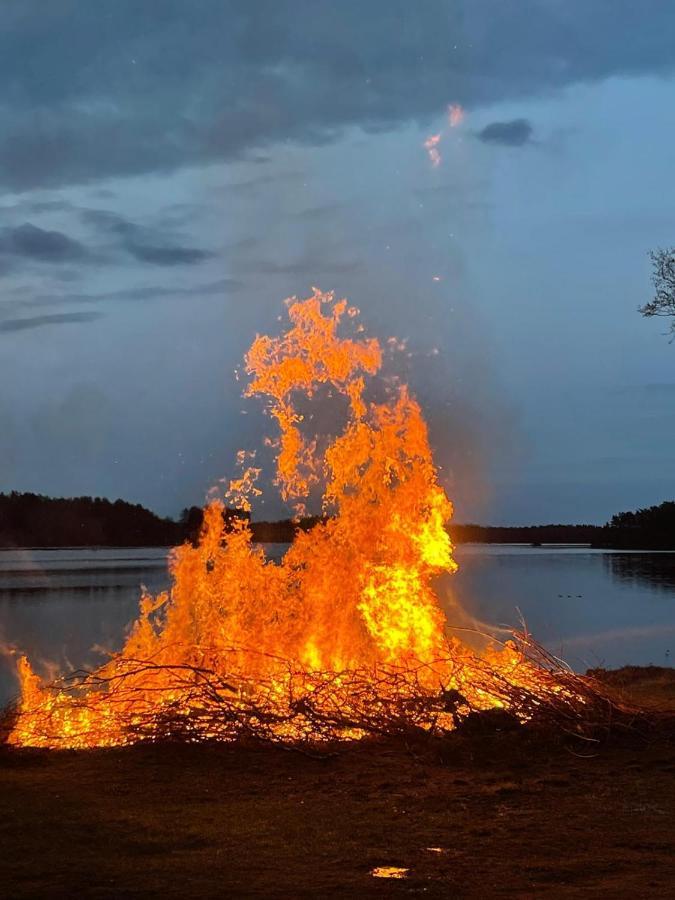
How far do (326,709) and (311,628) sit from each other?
1764 millimetres

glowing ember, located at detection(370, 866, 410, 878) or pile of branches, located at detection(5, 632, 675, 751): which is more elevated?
pile of branches, located at detection(5, 632, 675, 751)

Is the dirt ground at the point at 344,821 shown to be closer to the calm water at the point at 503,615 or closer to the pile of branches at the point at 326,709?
the pile of branches at the point at 326,709

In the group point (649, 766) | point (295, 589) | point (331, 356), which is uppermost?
point (331, 356)

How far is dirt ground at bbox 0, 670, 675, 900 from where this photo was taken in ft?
21.8

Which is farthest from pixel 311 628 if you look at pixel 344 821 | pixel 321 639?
pixel 344 821

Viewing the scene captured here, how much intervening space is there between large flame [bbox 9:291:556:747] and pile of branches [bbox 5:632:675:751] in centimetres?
2

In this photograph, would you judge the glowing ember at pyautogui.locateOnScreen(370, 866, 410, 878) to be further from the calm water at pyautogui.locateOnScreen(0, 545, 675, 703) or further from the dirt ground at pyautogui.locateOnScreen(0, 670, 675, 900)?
the calm water at pyautogui.locateOnScreen(0, 545, 675, 703)

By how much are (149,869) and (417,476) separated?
7445mm

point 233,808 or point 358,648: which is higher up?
point 358,648

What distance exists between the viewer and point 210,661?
40.5 ft

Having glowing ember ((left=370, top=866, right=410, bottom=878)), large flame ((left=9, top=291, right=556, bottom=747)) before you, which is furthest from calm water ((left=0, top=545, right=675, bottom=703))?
glowing ember ((left=370, top=866, right=410, bottom=878))

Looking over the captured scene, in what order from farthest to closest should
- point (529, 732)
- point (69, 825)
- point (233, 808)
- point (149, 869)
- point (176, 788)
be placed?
point (529, 732) < point (176, 788) < point (233, 808) < point (69, 825) < point (149, 869)

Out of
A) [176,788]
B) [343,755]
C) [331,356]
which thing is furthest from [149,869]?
[331,356]

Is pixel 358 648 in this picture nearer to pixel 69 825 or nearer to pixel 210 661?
pixel 210 661
